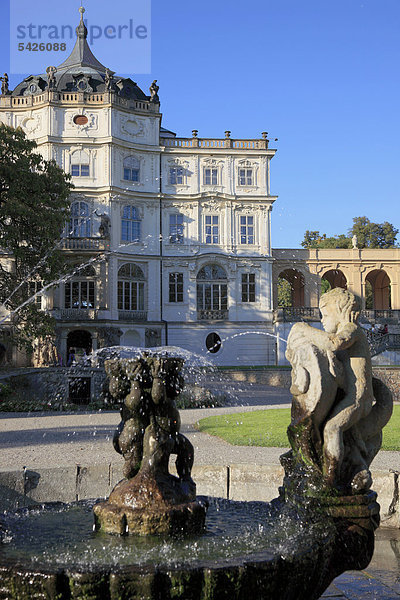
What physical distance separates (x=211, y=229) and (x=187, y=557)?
3519cm

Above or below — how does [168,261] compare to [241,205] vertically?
below

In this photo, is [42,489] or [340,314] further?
[42,489]

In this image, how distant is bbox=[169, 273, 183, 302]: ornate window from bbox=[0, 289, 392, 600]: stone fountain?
107 ft

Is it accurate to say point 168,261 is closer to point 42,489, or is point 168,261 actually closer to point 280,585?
point 42,489

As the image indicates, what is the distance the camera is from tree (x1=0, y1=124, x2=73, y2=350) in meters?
24.1

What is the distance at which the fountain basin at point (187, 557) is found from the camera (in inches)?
130

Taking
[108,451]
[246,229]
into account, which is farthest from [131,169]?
[108,451]

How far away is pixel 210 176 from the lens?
127 ft

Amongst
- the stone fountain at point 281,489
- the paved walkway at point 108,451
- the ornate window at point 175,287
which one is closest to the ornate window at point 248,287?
the ornate window at point 175,287

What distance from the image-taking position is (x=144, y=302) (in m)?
36.9

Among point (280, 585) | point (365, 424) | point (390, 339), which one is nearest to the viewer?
point (280, 585)

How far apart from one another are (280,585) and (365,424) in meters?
1.64

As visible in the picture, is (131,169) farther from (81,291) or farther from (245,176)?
(81,291)

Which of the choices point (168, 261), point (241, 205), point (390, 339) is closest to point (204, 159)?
point (241, 205)
